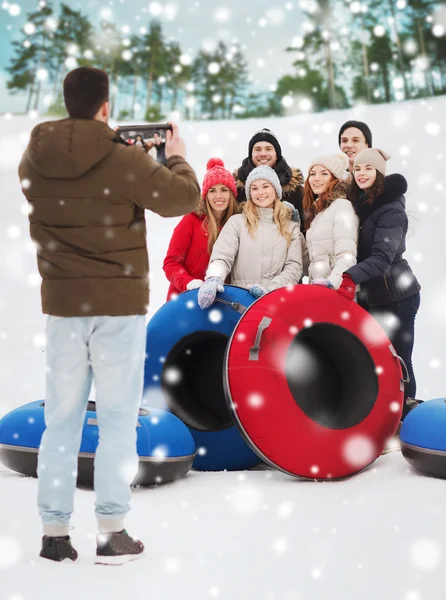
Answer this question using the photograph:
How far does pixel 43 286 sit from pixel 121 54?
18.3 metres

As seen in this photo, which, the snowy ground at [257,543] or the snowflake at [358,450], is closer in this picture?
the snowy ground at [257,543]

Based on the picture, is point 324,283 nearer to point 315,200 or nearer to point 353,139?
point 315,200

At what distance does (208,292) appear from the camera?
3.13m

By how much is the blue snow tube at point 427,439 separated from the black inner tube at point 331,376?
0.21 m

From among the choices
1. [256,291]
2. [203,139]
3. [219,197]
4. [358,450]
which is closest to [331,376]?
[358,450]

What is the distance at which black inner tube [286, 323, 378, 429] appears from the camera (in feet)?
9.61

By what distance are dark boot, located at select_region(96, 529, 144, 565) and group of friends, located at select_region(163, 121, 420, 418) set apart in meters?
1.43

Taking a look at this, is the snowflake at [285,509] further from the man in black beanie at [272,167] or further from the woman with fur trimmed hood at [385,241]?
the man in black beanie at [272,167]

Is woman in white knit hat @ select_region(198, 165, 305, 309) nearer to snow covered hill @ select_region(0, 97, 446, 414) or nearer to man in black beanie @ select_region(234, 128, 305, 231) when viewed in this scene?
man in black beanie @ select_region(234, 128, 305, 231)

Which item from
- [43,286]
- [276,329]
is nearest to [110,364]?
[43,286]

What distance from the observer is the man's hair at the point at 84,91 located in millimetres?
1931

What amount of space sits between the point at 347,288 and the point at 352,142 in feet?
4.44

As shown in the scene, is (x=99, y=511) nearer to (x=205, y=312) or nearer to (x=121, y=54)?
(x=205, y=312)

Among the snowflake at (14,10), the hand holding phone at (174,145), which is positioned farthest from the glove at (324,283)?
the snowflake at (14,10)
